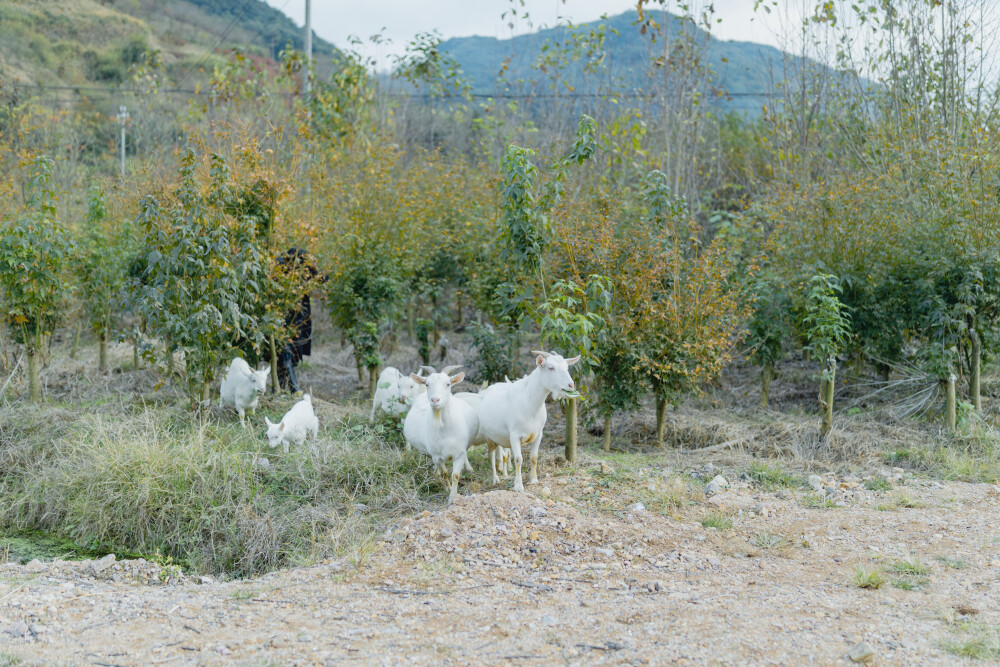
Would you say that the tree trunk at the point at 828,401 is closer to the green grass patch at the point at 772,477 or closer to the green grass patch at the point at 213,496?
the green grass patch at the point at 772,477

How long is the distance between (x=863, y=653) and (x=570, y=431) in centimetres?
439

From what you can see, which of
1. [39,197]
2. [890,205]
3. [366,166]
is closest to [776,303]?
[890,205]

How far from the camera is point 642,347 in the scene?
882cm

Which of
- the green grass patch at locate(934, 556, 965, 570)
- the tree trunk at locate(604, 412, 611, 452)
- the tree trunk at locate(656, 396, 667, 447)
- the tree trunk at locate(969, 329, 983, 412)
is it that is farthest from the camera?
the tree trunk at locate(969, 329, 983, 412)

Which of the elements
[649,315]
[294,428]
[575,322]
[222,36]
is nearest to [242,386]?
[294,428]

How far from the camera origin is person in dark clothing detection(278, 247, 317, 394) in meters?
10.7

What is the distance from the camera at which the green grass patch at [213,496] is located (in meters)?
6.89

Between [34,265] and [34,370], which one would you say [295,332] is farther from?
[34,370]

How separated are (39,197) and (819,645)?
10.2m

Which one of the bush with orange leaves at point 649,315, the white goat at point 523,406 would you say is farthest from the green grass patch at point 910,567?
the bush with orange leaves at point 649,315

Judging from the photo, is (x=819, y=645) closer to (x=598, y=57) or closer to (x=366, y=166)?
(x=366, y=166)

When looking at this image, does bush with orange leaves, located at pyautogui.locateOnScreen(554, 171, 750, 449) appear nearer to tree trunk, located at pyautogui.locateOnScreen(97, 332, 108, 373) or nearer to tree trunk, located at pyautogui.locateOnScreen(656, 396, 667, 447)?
tree trunk, located at pyautogui.locateOnScreen(656, 396, 667, 447)

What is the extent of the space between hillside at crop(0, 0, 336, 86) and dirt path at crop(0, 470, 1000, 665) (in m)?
29.9

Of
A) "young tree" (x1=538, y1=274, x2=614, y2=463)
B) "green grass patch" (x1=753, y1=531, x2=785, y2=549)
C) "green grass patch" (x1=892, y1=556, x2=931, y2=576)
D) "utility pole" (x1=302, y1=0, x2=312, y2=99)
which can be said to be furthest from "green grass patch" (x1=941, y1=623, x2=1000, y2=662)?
"utility pole" (x1=302, y1=0, x2=312, y2=99)
